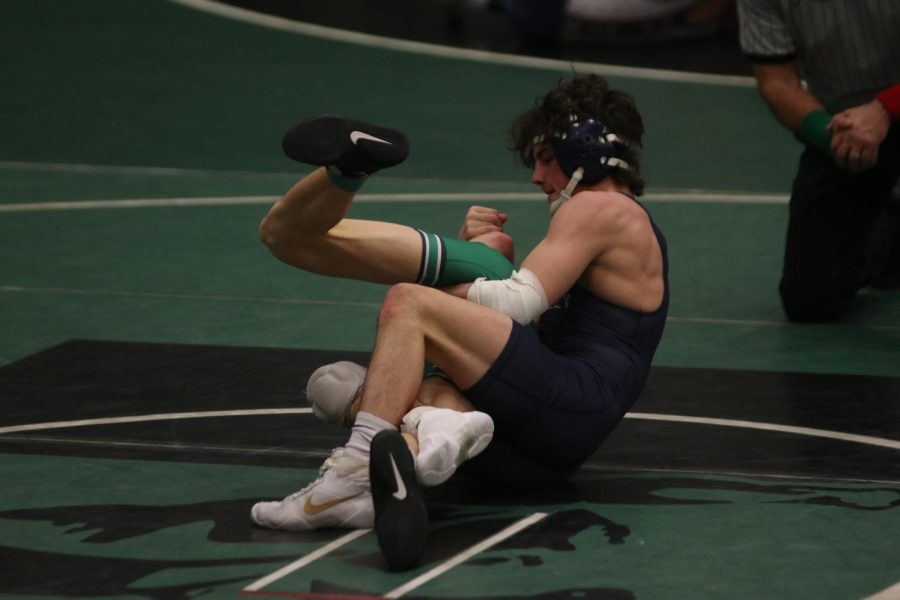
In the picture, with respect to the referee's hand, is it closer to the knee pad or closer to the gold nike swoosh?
the knee pad

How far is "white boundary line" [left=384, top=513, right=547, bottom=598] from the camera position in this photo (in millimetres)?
4137

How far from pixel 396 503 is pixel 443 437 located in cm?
24

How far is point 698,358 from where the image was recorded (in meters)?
6.68

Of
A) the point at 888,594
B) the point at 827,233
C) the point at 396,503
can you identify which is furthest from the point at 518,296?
the point at 827,233

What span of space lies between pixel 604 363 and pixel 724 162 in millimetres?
6004

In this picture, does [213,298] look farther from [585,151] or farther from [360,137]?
[360,137]

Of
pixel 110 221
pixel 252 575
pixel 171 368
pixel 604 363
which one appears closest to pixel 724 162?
pixel 110 221

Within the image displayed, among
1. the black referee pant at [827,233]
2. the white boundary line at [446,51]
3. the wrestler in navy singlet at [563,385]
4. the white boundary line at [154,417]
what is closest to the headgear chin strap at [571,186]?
the wrestler in navy singlet at [563,385]

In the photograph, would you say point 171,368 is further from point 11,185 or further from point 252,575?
point 11,185

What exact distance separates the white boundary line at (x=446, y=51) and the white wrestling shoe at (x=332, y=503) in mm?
8441

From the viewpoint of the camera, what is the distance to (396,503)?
Result: 424cm

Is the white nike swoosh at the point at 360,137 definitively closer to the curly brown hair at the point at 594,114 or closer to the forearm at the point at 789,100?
the curly brown hair at the point at 594,114

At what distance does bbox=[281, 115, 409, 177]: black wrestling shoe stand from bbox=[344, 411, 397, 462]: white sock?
0.65 meters

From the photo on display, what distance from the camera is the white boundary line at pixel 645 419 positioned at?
553cm
